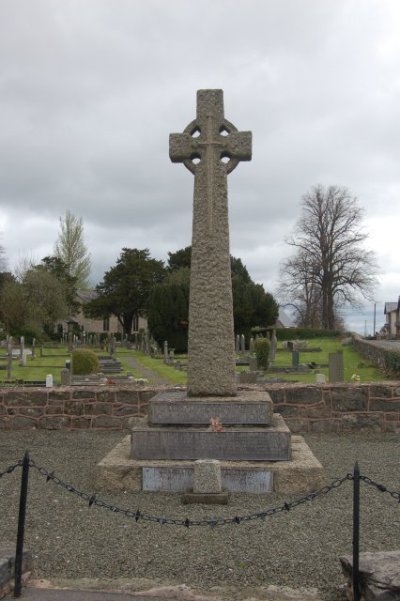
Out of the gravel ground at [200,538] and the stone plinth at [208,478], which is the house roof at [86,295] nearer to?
the gravel ground at [200,538]

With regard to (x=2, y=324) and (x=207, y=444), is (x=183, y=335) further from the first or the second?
(x=207, y=444)

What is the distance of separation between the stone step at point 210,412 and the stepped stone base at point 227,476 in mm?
462

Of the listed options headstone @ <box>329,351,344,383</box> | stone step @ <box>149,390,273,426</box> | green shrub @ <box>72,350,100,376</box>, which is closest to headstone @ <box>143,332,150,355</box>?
green shrub @ <box>72,350,100,376</box>

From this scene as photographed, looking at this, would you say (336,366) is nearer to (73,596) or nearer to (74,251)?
(73,596)

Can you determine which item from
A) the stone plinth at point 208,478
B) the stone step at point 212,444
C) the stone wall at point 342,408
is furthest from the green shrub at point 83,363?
the stone plinth at point 208,478

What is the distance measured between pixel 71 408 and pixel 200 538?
17.0 feet

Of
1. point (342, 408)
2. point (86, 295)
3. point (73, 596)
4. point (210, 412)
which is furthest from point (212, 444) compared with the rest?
point (86, 295)

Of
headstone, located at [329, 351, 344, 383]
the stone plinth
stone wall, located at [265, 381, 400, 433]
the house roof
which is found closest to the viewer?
the stone plinth

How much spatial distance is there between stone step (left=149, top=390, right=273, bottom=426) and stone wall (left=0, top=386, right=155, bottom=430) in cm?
293

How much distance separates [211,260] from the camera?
637cm

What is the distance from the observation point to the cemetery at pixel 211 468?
11.6 feet

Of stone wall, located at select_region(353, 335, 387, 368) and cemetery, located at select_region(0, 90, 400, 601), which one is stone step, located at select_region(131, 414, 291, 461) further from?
stone wall, located at select_region(353, 335, 387, 368)

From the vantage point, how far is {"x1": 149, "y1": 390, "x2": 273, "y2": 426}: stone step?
579 cm

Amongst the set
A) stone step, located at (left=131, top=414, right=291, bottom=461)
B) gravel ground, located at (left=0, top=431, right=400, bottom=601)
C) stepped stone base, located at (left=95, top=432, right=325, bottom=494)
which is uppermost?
stone step, located at (left=131, top=414, right=291, bottom=461)
